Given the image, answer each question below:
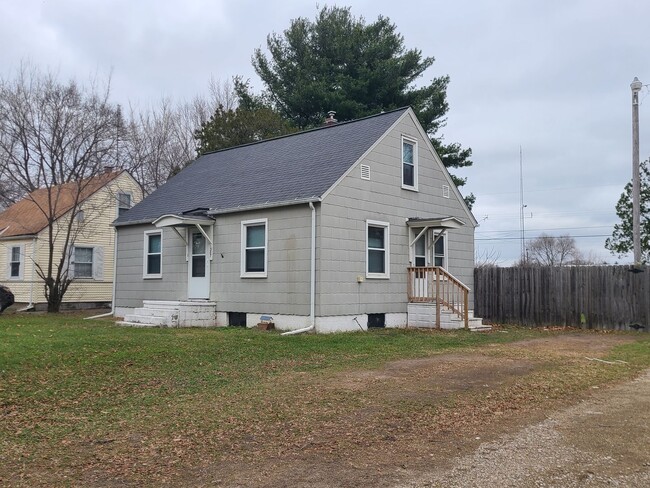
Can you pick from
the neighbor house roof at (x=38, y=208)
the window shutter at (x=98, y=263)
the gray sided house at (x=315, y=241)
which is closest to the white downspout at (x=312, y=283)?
the gray sided house at (x=315, y=241)

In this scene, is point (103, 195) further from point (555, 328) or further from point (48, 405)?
point (48, 405)

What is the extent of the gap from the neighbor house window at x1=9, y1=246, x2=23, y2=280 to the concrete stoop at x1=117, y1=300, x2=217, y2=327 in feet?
36.6

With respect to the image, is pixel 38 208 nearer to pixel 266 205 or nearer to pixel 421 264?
pixel 266 205

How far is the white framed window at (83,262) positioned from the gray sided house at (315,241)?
7445 mm

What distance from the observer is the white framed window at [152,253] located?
17438mm

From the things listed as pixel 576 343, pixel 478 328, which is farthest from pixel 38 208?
pixel 576 343

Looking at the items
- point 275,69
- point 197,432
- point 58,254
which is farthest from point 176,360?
point 275,69

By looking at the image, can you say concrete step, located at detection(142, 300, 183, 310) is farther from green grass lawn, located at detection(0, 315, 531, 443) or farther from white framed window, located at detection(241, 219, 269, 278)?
white framed window, located at detection(241, 219, 269, 278)

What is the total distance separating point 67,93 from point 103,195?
6.28m

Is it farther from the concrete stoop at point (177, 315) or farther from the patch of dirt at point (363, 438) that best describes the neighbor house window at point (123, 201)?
the patch of dirt at point (363, 438)

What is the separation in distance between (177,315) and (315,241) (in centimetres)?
418

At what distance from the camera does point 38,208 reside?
85.3ft

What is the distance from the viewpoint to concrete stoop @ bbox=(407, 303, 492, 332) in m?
14.8

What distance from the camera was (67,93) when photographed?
2022cm
